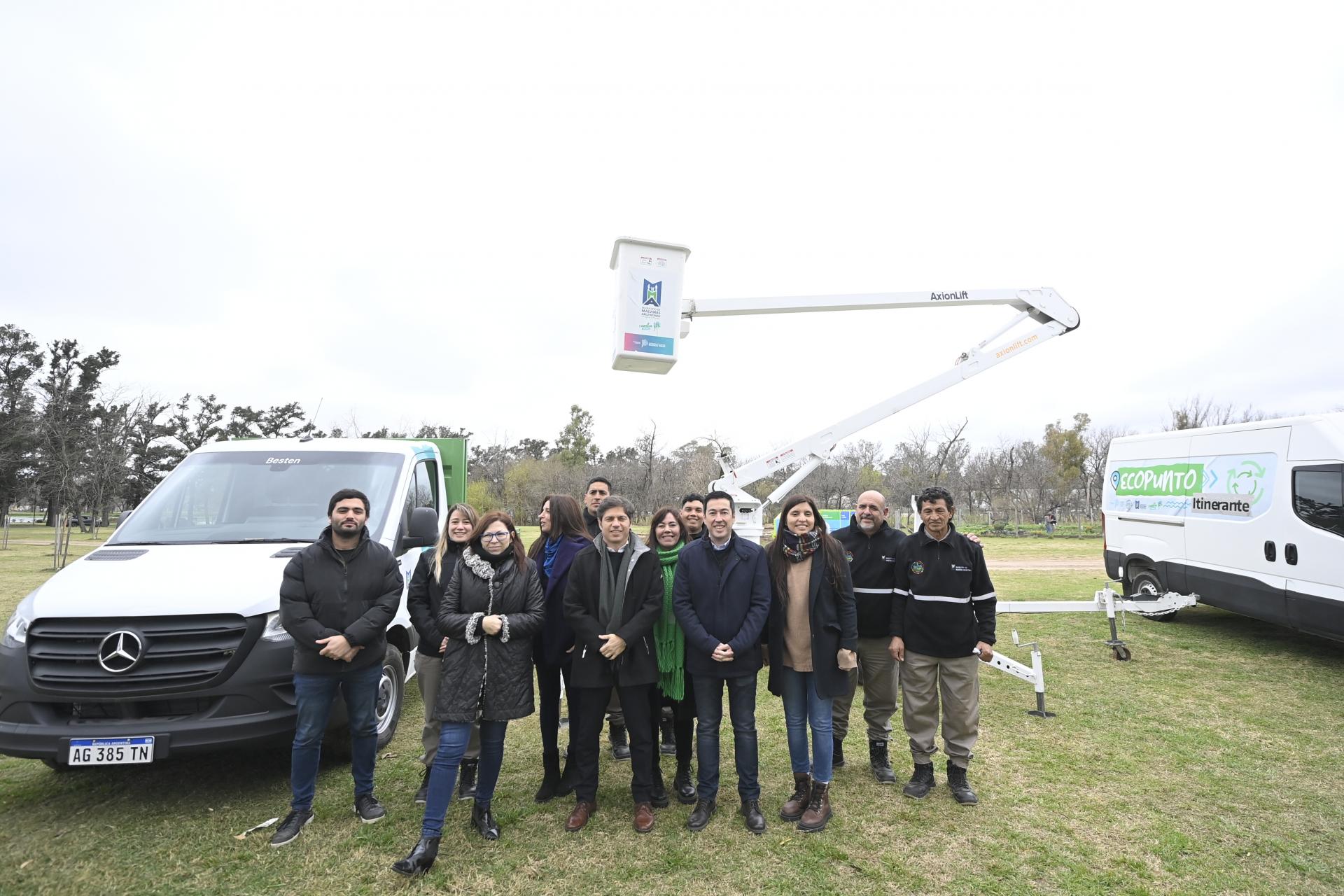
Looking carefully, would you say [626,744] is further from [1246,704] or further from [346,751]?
[1246,704]

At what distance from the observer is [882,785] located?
441 cm

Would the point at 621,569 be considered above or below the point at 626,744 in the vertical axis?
above

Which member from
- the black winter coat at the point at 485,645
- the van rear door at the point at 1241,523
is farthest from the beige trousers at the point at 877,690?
the van rear door at the point at 1241,523

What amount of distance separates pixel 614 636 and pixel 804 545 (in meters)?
1.22

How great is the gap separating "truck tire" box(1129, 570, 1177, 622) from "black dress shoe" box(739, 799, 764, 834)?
7.71 metres

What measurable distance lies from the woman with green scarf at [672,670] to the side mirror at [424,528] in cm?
156

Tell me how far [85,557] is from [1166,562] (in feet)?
38.0

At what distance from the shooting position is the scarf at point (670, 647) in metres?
4.00

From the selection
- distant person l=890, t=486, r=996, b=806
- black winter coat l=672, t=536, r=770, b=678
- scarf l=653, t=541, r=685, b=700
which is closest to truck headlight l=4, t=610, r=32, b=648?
scarf l=653, t=541, r=685, b=700

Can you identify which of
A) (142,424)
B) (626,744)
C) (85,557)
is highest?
(142,424)

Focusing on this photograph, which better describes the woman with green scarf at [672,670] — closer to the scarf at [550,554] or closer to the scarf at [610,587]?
the scarf at [610,587]

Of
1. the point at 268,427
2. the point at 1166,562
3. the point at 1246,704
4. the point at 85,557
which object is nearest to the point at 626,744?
the point at 85,557

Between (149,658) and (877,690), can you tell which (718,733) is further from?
(149,658)

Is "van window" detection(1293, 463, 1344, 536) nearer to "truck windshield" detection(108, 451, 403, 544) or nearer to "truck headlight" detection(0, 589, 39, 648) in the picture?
"truck windshield" detection(108, 451, 403, 544)
